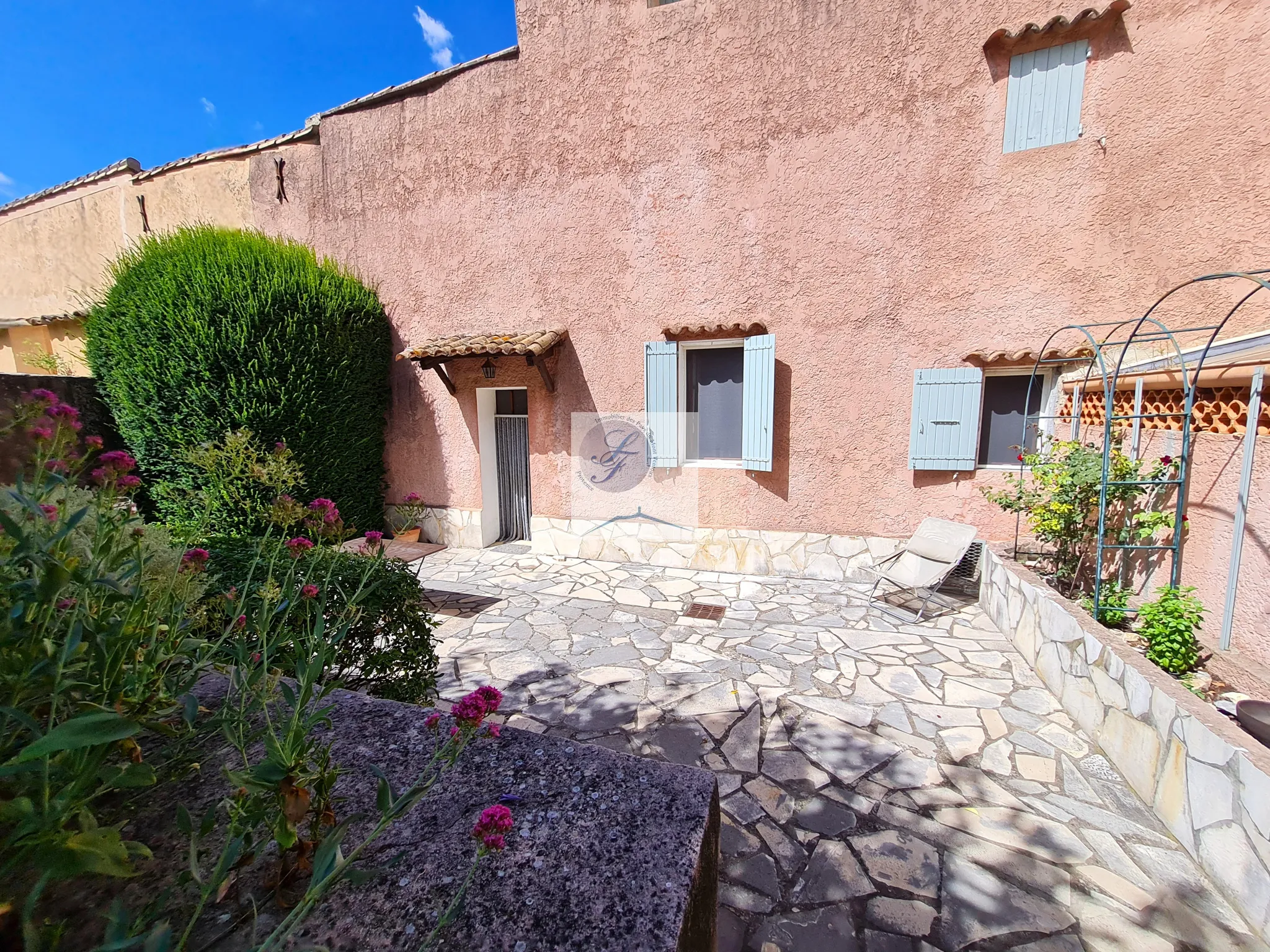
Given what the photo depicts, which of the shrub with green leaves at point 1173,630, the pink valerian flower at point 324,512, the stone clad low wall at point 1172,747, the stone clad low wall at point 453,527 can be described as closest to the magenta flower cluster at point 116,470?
the pink valerian flower at point 324,512

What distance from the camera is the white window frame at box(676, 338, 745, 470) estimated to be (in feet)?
19.4

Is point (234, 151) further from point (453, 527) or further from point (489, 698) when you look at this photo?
point (489, 698)

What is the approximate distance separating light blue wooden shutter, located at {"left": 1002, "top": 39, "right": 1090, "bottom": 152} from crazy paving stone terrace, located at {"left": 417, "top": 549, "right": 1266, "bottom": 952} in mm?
4479

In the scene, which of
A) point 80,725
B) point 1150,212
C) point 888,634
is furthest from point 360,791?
point 1150,212

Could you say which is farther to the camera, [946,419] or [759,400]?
[759,400]

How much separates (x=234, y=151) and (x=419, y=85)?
3315 millimetres

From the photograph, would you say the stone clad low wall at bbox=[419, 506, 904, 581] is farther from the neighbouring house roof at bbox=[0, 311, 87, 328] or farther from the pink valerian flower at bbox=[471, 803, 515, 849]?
the neighbouring house roof at bbox=[0, 311, 87, 328]

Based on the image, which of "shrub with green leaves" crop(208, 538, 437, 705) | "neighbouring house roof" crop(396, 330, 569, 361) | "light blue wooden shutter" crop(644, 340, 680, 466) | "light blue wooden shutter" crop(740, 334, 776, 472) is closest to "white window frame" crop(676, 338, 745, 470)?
"light blue wooden shutter" crop(644, 340, 680, 466)

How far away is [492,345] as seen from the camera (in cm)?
589

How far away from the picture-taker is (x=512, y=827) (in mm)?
1215

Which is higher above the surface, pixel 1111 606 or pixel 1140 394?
pixel 1140 394

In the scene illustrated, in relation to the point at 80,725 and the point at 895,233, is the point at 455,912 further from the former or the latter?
the point at 895,233

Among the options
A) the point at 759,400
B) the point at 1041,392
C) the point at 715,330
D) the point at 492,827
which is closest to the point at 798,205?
the point at 715,330

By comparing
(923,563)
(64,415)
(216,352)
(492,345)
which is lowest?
(923,563)
